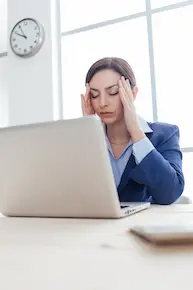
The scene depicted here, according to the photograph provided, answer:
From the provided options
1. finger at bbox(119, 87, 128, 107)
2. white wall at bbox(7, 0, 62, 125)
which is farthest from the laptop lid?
white wall at bbox(7, 0, 62, 125)

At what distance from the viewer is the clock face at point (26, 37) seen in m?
3.02

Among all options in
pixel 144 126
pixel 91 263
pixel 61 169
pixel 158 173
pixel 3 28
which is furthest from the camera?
pixel 3 28

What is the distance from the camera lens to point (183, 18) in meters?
2.79

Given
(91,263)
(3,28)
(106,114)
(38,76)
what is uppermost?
(3,28)

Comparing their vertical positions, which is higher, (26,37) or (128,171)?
(26,37)

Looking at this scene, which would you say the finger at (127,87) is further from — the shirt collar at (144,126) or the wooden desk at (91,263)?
the wooden desk at (91,263)

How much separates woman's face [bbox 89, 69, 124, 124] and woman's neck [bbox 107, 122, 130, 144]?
0.03 metres

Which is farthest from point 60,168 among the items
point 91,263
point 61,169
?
point 91,263

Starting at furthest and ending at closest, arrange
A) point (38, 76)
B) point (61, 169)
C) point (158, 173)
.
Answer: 1. point (38, 76)
2. point (158, 173)
3. point (61, 169)

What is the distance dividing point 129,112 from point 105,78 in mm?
216

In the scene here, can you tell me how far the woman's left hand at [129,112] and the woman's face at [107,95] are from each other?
32 mm

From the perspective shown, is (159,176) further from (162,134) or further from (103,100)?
(103,100)

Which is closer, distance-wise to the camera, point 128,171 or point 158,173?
point 158,173

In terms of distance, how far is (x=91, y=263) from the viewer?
303 mm
